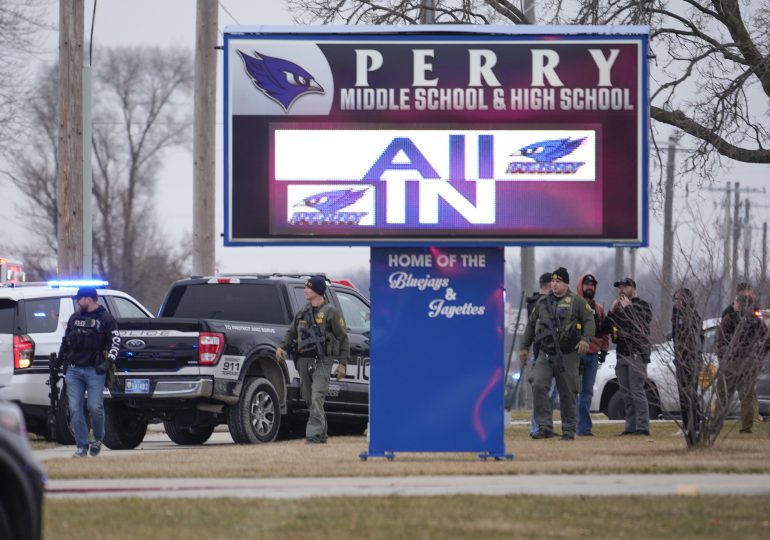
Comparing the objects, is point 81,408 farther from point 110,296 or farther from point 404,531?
point 404,531

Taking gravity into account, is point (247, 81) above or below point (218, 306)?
above

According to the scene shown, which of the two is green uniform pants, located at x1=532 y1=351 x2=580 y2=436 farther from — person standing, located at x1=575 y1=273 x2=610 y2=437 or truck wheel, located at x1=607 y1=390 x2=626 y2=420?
truck wheel, located at x1=607 y1=390 x2=626 y2=420

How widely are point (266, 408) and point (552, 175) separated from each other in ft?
20.7

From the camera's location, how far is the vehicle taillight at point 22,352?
19219 millimetres

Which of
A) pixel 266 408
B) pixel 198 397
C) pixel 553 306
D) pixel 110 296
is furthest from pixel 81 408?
pixel 553 306

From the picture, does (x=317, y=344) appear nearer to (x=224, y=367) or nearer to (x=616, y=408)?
(x=224, y=367)

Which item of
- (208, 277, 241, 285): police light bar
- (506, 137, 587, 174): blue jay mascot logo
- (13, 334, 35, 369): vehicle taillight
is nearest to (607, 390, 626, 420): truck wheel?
(208, 277, 241, 285): police light bar

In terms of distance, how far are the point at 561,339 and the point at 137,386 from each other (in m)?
4.85

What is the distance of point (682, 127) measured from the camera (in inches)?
1004

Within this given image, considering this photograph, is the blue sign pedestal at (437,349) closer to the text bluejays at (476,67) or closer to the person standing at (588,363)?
the text bluejays at (476,67)

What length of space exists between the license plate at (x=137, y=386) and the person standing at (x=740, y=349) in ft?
20.8

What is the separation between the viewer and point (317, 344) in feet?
57.2

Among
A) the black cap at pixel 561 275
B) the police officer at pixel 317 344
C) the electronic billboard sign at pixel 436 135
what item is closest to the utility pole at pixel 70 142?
the police officer at pixel 317 344

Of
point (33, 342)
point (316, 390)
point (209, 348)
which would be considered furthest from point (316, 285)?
point (33, 342)
